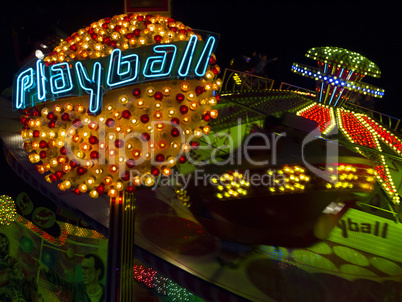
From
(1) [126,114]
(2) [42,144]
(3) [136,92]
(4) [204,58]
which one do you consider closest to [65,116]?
(2) [42,144]

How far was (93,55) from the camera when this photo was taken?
4.16 metres

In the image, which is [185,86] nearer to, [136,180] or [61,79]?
[136,180]

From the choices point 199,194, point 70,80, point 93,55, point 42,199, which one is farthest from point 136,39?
point 42,199

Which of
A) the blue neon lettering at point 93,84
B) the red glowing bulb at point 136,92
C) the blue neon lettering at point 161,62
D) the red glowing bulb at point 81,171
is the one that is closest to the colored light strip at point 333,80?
the blue neon lettering at point 161,62

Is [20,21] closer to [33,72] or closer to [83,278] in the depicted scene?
[33,72]

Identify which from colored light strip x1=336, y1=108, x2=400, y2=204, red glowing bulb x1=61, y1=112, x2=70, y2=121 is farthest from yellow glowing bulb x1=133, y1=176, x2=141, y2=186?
colored light strip x1=336, y1=108, x2=400, y2=204

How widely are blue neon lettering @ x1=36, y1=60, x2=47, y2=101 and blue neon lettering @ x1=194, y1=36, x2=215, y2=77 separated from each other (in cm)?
160

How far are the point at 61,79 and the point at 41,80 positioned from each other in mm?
274

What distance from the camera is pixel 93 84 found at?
12.8 ft

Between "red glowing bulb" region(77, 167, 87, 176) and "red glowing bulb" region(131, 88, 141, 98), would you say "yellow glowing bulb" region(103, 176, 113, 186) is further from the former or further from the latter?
"red glowing bulb" region(131, 88, 141, 98)

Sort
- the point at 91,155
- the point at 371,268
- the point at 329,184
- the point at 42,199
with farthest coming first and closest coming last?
1. the point at 42,199
2. the point at 329,184
3. the point at 371,268
4. the point at 91,155

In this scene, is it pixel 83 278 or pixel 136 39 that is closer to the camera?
pixel 136 39

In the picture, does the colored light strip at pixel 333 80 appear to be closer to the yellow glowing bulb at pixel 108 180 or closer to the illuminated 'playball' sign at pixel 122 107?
the illuminated 'playball' sign at pixel 122 107

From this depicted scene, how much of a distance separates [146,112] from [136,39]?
0.83 metres
